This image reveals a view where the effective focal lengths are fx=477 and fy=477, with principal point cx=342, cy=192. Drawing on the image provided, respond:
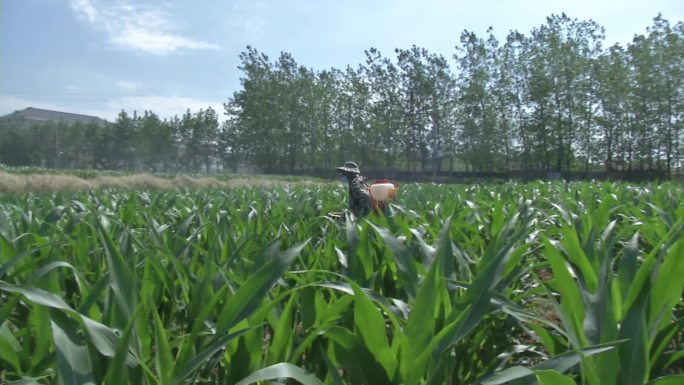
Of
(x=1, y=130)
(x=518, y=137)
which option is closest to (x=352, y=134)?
(x=518, y=137)

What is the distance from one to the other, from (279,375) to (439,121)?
49.8 metres

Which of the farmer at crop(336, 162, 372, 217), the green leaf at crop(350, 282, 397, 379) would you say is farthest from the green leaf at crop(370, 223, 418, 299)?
the farmer at crop(336, 162, 372, 217)

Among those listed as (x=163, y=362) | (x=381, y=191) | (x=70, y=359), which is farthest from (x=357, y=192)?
(x=70, y=359)

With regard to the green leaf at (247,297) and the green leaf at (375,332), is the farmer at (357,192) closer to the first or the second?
the green leaf at (247,297)

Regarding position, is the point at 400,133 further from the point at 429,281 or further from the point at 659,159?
the point at 429,281

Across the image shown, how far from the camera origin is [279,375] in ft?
3.01

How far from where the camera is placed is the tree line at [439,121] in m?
37.8

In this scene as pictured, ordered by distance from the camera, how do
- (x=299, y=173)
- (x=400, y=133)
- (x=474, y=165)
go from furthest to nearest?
1. (x=299, y=173)
2. (x=400, y=133)
3. (x=474, y=165)

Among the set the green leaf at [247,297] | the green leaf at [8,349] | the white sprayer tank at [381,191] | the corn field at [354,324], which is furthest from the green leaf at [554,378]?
the white sprayer tank at [381,191]

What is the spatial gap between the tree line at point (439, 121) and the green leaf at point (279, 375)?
32548mm

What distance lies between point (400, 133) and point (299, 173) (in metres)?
14.6

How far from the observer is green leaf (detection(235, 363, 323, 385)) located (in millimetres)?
901

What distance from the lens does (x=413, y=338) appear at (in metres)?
1.03

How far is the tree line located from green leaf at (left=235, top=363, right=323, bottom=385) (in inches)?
1281
